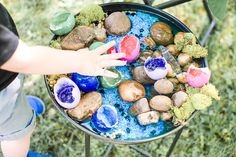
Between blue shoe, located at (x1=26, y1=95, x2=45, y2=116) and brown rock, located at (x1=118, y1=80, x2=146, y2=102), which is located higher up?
brown rock, located at (x1=118, y1=80, x2=146, y2=102)

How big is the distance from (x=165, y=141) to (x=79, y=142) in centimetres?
37

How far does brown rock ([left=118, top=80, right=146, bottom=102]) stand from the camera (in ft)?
4.50

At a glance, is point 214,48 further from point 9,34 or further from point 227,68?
point 9,34

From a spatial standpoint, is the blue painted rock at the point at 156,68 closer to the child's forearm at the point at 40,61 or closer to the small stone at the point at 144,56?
the small stone at the point at 144,56

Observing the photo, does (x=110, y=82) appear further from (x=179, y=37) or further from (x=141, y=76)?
(x=179, y=37)

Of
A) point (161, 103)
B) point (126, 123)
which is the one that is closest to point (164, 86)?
point (161, 103)

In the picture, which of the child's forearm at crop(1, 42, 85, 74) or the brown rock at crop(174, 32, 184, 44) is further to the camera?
the brown rock at crop(174, 32, 184, 44)

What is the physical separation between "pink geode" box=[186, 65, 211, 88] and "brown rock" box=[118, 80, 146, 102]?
5.8 inches

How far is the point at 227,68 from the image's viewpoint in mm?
2176

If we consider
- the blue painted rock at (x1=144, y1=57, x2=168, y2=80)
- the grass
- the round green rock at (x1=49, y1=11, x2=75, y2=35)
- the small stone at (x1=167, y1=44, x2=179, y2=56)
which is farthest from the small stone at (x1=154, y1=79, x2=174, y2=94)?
the grass

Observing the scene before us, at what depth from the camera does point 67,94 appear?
1329 millimetres

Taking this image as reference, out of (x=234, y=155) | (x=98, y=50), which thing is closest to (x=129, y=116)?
(x=98, y=50)

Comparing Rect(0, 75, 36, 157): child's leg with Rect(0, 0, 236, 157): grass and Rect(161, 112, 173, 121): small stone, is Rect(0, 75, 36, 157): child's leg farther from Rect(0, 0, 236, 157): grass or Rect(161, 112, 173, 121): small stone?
Rect(161, 112, 173, 121): small stone

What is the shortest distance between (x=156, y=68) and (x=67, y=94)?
28 cm
